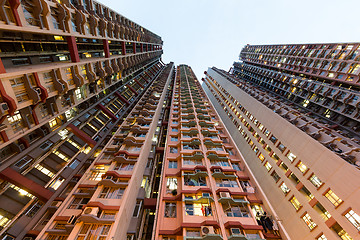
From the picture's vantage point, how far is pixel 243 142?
40.3m

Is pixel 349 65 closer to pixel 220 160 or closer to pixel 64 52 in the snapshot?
pixel 220 160

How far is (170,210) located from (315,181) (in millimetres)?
22612

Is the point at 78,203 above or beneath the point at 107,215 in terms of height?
beneath

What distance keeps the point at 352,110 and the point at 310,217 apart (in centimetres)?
3090

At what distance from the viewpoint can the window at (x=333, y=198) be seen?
16772 mm

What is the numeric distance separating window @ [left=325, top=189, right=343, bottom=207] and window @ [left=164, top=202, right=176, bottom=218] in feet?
69.2

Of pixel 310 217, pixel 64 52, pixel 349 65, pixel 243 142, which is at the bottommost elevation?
pixel 243 142

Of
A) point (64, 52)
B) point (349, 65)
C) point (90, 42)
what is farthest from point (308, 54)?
point (64, 52)

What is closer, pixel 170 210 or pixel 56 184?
pixel 170 210

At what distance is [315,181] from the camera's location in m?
20.1

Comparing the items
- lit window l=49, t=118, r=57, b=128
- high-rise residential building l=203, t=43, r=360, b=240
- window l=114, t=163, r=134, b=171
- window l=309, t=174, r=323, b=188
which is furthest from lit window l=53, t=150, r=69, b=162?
window l=309, t=174, r=323, b=188

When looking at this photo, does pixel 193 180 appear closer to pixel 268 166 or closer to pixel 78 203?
pixel 78 203

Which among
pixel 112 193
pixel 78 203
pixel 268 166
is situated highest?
pixel 112 193

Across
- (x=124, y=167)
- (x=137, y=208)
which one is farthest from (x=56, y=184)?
(x=137, y=208)
